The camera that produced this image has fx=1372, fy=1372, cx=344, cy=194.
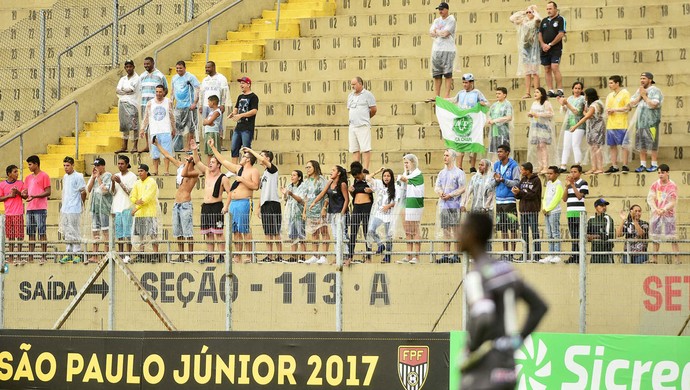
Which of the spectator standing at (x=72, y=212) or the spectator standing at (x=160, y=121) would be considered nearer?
the spectator standing at (x=72, y=212)

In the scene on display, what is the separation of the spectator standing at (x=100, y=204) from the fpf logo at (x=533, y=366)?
19.9 feet

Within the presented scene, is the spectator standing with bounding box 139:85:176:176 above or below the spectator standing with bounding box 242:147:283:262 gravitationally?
above

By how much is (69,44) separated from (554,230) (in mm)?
15332

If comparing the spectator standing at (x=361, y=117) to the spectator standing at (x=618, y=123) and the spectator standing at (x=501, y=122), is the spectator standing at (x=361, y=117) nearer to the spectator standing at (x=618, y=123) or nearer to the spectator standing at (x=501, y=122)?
the spectator standing at (x=501, y=122)

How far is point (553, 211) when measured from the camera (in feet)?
64.5

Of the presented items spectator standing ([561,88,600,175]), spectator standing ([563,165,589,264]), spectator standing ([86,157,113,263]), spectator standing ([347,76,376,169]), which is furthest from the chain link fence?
spectator standing ([563,165,589,264])

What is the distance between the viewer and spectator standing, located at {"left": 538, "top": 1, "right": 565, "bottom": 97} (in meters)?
24.4

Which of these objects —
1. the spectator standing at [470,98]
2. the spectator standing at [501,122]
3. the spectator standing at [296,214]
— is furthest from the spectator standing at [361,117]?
the spectator standing at [296,214]

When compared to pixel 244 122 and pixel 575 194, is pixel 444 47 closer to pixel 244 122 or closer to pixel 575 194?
pixel 244 122

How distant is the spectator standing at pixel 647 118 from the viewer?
22203mm

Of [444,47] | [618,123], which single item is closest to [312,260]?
[618,123]

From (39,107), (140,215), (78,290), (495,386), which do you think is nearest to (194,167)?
(140,215)

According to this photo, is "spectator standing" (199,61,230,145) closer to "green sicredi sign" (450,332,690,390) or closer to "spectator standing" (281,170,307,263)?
"spectator standing" (281,170,307,263)

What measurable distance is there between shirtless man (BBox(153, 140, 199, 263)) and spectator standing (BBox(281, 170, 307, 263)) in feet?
4.62
